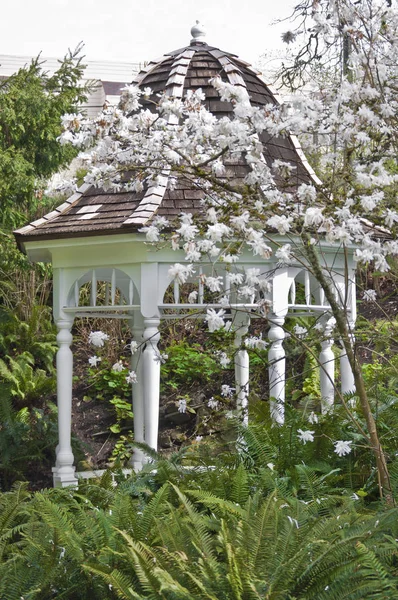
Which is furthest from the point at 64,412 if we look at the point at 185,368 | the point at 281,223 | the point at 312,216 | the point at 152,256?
the point at 185,368

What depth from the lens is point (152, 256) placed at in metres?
7.36

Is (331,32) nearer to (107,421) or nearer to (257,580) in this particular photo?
(257,580)

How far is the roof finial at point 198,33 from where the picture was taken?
30.0ft

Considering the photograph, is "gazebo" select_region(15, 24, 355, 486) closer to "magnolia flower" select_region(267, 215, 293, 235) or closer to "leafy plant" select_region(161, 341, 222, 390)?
"magnolia flower" select_region(267, 215, 293, 235)

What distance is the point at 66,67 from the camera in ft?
36.3

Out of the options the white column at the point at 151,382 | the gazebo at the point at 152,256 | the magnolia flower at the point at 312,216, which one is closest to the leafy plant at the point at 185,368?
the gazebo at the point at 152,256

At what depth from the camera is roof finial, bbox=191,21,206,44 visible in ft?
30.0

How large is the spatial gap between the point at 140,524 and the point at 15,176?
22.6ft

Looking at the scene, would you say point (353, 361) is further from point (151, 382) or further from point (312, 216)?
point (151, 382)

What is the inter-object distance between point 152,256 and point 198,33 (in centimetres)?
314

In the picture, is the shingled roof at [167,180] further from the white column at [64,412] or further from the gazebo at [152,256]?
the white column at [64,412]

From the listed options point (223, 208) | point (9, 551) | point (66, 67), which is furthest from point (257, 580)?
point (66, 67)

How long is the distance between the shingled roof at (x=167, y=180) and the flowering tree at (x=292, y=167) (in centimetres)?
142

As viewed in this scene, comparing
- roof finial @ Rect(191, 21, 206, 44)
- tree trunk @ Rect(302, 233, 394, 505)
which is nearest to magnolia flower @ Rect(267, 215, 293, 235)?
tree trunk @ Rect(302, 233, 394, 505)
